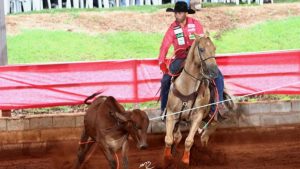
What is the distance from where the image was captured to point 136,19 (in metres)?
20.7

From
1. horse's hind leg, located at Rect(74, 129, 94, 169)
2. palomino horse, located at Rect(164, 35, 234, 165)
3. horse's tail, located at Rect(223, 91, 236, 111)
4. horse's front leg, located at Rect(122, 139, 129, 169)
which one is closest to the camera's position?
horse's front leg, located at Rect(122, 139, 129, 169)

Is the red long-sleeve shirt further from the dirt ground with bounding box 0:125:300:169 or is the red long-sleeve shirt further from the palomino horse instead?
the dirt ground with bounding box 0:125:300:169

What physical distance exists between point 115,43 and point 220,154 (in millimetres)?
7645

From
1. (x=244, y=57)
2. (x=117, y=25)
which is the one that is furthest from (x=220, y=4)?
(x=244, y=57)

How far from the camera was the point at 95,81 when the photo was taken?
44.8 feet

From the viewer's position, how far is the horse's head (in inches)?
398

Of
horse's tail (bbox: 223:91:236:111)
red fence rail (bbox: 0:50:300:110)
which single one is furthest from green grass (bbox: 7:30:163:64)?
horse's tail (bbox: 223:91:236:111)

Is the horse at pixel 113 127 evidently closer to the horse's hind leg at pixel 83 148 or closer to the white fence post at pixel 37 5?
the horse's hind leg at pixel 83 148

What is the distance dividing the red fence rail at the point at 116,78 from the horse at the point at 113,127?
3.26 meters

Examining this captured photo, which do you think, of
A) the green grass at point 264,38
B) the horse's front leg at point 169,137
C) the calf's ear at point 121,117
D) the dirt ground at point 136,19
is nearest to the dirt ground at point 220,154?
the horse's front leg at point 169,137

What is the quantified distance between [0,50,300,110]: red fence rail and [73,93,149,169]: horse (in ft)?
Answer: 10.7

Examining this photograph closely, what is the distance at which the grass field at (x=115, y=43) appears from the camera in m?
18.0

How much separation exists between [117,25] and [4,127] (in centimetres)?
788

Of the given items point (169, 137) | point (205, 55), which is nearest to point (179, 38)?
point (205, 55)
